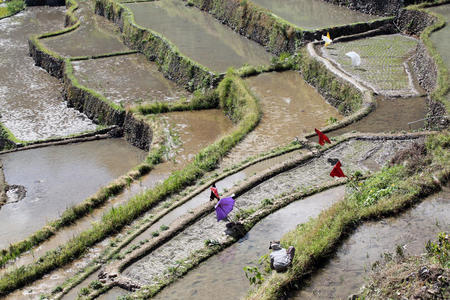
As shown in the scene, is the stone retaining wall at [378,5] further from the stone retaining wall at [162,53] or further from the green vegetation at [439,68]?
the stone retaining wall at [162,53]

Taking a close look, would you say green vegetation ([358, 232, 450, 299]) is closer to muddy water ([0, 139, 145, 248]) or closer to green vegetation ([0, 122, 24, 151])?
muddy water ([0, 139, 145, 248])

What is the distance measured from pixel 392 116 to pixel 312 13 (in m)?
8.49

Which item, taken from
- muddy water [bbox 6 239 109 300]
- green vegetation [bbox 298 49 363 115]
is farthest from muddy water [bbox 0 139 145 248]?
green vegetation [bbox 298 49 363 115]

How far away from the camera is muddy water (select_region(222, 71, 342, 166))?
1204 centimetres

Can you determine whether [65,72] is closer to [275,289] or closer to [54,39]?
[54,39]

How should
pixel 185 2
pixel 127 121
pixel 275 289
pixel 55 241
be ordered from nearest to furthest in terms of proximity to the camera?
pixel 275 289 → pixel 55 241 → pixel 127 121 → pixel 185 2

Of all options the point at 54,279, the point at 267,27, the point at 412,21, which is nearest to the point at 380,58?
the point at 412,21

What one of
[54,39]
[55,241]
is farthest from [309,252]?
[54,39]

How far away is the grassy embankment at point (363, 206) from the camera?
723cm

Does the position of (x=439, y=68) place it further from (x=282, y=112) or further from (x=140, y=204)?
(x=140, y=204)

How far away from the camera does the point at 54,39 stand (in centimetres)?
2238

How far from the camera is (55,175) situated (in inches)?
517

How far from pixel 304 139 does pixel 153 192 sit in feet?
10.8

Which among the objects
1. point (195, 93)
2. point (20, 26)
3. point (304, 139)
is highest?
point (304, 139)
